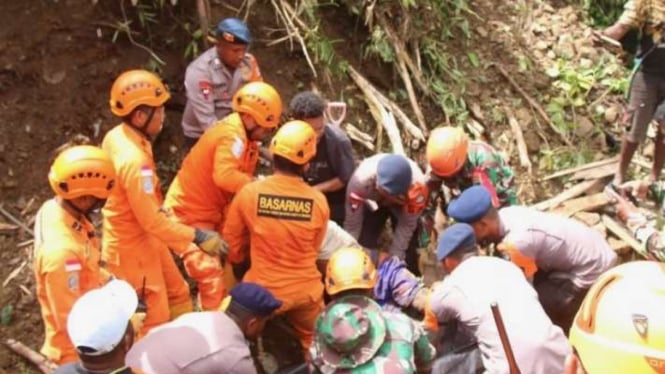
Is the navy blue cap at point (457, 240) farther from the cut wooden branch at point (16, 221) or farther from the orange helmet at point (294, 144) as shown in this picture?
the cut wooden branch at point (16, 221)

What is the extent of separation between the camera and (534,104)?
28.1 ft

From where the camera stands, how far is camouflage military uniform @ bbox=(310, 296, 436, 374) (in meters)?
4.53

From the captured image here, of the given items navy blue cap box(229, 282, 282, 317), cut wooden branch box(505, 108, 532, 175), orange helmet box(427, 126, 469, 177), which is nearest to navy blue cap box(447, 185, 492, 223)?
orange helmet box(427, 126, 469, 177)

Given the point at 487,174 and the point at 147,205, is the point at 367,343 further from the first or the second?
the point at 487,174

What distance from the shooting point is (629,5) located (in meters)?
6.84

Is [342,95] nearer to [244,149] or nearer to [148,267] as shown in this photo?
[244,149]

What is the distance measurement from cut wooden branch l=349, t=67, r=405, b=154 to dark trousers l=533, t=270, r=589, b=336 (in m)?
1.97

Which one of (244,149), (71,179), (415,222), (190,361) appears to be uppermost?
(71,179)

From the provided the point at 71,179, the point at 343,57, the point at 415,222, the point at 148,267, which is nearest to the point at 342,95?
the point at 343,57

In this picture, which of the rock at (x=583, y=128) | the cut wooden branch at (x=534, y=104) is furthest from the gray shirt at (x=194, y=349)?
the rock at (x=583, y=128)

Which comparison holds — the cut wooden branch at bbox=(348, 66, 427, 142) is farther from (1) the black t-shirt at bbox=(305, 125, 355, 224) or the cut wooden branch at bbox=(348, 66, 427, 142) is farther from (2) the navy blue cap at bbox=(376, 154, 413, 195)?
(2) the navy blue cap at bbox=(376, 154, 413, 195)

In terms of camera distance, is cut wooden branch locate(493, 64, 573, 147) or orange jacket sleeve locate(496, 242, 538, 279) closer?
orange jacket sleeve locate(496, 242, 538, 279)

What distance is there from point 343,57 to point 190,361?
4.26m

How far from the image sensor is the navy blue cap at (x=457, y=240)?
504 centimetres
